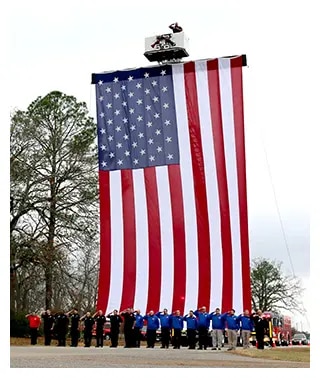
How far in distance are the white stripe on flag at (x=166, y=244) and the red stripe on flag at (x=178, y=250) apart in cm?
11

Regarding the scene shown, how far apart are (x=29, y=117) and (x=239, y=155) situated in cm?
1674

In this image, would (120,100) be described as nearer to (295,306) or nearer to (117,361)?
(117,361)

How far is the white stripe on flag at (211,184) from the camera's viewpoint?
20016 millimetres

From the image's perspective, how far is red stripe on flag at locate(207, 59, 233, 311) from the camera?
1988 centimetres

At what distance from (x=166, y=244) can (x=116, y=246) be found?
1595 mm

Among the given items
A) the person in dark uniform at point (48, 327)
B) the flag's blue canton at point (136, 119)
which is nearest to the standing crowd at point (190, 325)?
the person in dark uniform at point (48, 327)

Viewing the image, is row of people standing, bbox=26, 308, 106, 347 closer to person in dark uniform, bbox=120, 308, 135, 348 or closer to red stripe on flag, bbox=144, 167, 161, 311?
person in dark uniform, bbox=120, 308, 135, 348

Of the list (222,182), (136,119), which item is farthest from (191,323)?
(136,119)

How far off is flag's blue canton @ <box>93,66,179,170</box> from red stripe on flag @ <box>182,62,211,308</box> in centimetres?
55

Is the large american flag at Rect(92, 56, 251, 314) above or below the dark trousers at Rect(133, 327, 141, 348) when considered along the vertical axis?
above

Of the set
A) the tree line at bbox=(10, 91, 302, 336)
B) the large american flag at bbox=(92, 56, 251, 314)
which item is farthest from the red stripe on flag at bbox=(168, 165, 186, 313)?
the tree line at bbox=(10, 91, 302, 336)

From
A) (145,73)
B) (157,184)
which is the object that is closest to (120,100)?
(145,73)

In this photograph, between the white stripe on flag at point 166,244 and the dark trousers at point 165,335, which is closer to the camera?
the white stripe on flag at point 166,244

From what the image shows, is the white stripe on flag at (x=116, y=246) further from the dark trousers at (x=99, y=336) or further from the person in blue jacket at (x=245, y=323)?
the person in blue jacket at (x=245, y=323)
